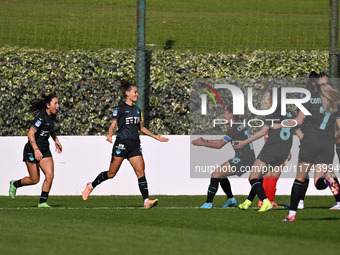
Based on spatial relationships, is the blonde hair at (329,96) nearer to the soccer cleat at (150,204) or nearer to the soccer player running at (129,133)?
the soccer cleat at (150,204)

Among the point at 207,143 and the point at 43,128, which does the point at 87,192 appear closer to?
the point at 43,128

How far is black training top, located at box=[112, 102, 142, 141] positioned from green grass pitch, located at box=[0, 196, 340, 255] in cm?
125

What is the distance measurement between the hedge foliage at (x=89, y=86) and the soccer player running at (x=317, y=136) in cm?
694

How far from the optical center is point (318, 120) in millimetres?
10781

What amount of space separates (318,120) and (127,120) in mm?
3427

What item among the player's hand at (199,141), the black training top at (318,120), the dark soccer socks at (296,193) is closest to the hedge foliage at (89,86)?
the player's hand at (199,141)

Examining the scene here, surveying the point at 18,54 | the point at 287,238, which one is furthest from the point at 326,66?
the point at 287,238

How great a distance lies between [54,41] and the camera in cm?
2025

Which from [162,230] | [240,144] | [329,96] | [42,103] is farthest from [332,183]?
[42,103]

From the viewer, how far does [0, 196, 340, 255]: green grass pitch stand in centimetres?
757

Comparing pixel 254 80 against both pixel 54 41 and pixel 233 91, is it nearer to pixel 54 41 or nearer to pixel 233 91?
pixel 233 91

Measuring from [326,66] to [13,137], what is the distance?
7.34 meters

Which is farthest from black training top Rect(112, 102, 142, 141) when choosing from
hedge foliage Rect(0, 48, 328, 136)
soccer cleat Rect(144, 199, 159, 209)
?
hedge foliage Rect(0, 48, 328, 136)

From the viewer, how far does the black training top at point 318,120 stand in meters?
10.7
